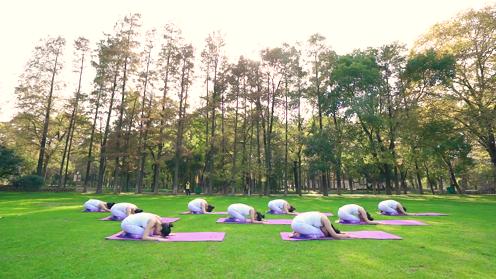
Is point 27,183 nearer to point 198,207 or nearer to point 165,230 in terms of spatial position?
point 198,207

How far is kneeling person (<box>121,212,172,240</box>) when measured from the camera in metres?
8.66

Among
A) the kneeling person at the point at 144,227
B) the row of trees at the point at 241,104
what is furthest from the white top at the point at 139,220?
the row of trees at the point at 241,104

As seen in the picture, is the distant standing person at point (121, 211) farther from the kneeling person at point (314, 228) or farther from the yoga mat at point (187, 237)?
the kneeling person at point (314, 228)

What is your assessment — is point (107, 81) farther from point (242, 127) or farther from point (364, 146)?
point (364, 146)

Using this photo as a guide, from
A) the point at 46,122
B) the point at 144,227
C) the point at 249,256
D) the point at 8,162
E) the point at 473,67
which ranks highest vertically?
the point at 473,67

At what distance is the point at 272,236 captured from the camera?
29.7ft

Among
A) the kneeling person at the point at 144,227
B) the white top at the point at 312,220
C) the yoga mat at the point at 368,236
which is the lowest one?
the yoga mat at the point at 368,236

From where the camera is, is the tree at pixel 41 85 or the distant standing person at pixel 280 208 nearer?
the distant standing person at pixel 280 208

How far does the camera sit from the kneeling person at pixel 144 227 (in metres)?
8.66

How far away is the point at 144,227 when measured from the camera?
343 inches

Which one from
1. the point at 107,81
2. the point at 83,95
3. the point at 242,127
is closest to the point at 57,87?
the point at 83,95

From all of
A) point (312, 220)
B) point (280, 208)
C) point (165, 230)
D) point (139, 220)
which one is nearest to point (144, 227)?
point (139, 220)

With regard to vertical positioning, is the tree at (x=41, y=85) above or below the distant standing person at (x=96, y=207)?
above

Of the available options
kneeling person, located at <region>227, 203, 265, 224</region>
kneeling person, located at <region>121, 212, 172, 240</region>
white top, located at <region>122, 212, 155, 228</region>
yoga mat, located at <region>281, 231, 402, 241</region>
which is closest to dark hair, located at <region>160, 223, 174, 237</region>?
kneeling person, located at <region>121, 212, 172, 240</region>
